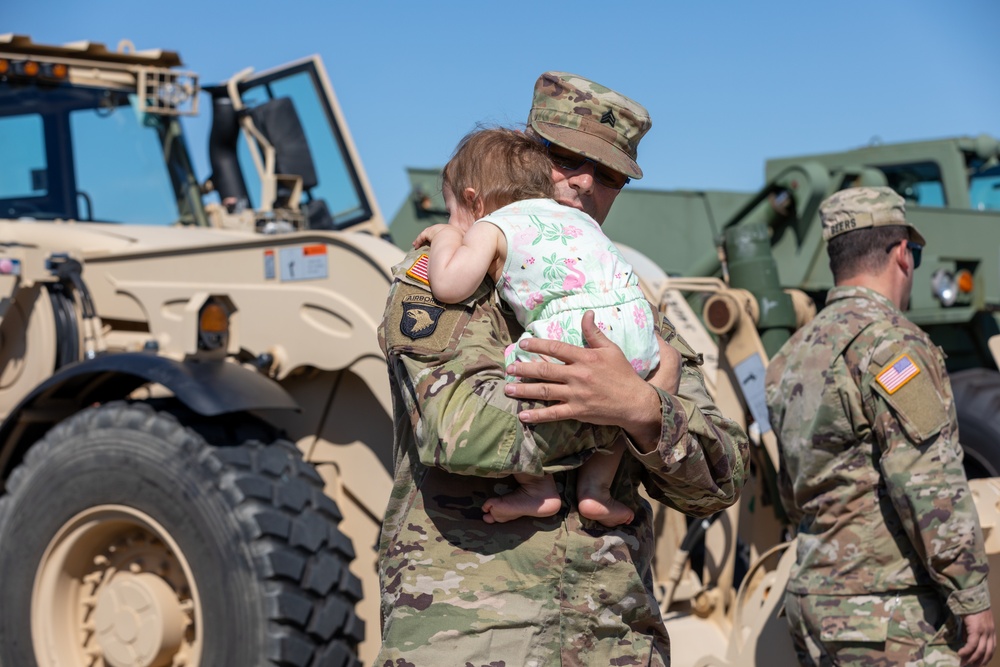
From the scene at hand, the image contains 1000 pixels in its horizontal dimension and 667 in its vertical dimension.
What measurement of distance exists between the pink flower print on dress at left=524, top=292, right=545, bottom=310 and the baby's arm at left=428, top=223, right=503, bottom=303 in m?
0.08

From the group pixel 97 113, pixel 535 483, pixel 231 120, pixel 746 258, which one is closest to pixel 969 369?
pixel 746 258

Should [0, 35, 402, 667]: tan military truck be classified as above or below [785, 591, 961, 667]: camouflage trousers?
above

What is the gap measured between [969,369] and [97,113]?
17.3ft

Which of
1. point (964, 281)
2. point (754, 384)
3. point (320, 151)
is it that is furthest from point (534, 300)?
point (964, 281)

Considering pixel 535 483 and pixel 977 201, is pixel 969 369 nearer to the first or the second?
pixel 977 201

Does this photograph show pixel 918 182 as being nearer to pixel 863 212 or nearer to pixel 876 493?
pixel 863 212

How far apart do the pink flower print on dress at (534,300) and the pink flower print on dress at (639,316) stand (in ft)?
0.52

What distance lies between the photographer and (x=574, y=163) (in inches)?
82.7

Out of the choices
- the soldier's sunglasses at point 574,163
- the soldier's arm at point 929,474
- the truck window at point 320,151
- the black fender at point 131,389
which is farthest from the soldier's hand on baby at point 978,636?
the truck window at point 320,151

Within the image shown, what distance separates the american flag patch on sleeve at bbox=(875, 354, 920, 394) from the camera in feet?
9.23

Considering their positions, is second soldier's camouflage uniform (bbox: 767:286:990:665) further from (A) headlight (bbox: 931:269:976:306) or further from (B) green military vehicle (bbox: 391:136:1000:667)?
(A) headlight (bbox: 931:269:976:306)

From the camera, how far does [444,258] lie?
194 centimetres

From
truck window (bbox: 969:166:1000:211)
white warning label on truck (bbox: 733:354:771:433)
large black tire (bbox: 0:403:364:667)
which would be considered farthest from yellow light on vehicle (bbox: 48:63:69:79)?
truck window (bbox: 969:166:1000:211)

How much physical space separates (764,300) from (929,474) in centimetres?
179
